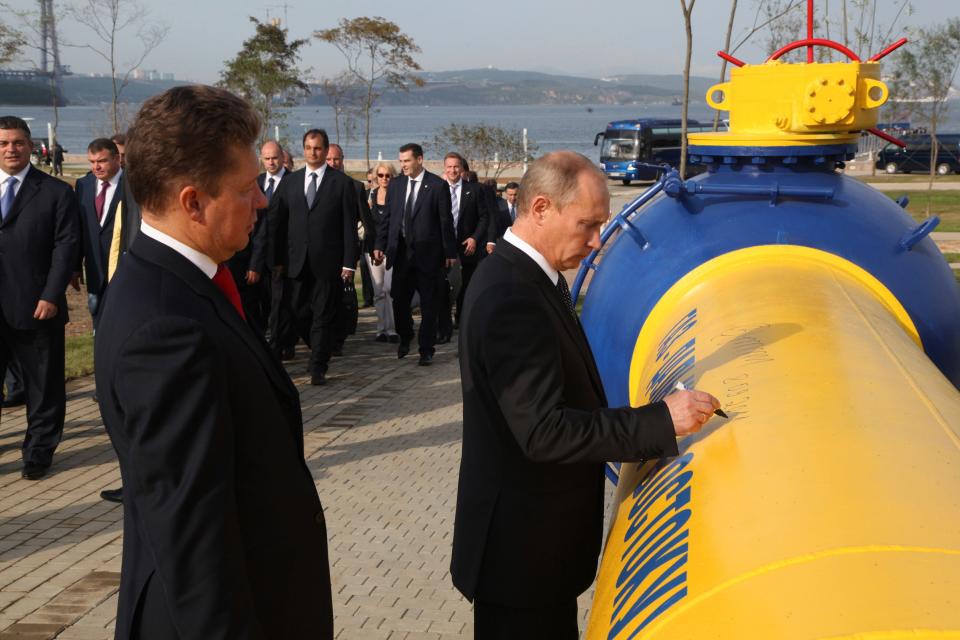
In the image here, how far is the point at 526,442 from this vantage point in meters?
2.50

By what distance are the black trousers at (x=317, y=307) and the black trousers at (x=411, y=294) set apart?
2.96 feet

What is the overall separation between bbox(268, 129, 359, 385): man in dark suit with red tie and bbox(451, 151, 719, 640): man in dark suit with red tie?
630cm

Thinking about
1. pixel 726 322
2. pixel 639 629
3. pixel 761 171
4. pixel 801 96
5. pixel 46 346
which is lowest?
pixel 46 346

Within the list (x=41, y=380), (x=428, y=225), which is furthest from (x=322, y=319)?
(x=41, y=380)

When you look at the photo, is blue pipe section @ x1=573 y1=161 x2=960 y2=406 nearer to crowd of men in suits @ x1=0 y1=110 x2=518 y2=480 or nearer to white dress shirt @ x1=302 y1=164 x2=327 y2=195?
crowd of men in suits @ x1=0 y1=110 x2=518 y2=480

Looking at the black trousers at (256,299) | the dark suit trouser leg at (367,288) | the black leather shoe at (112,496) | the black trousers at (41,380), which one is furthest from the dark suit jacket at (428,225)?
the black leather shoe at (112,496)

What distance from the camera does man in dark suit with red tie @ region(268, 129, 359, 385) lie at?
9023mm

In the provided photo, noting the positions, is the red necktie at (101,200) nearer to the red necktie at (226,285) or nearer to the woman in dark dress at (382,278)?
the woman in dark dress at (382,278)

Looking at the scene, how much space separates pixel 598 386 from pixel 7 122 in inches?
204

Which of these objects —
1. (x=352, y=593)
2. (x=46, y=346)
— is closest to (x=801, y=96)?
(x=352, y=593)

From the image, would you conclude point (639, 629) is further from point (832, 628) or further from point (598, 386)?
point (598, 386)

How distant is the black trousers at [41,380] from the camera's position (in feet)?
21.5

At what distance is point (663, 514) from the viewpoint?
6.81ft

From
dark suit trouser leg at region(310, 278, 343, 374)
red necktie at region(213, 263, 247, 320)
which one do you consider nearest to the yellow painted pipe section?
red necktie at region(213, 263, 247, 320)
